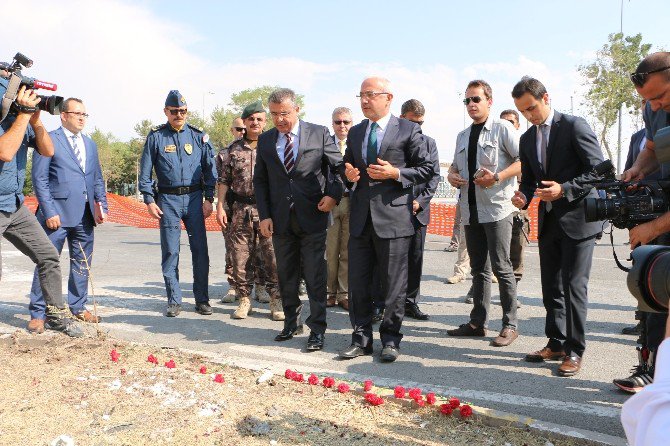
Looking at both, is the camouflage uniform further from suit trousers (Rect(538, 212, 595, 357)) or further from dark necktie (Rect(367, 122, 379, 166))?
suit trousers (Rect(538, 212, 595, 357))

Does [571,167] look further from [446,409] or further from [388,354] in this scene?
[446,409]

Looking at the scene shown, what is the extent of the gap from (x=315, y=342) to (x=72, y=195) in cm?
305

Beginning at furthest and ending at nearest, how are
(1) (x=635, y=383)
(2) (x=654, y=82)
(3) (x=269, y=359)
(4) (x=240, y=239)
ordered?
1. (4) (x=240, y=239)
2. (3) (x=269, y=359)
3. (1) (x=635, y=383)
4. (2) (x=654, y=82)

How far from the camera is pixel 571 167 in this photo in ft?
15.6

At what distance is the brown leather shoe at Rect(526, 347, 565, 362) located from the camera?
497 cm

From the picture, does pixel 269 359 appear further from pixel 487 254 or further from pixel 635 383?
pixel 635 383

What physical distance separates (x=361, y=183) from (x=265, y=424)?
2369 mm

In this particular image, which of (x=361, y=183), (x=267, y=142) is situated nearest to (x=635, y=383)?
(x=361, y=183)

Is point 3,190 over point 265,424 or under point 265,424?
over

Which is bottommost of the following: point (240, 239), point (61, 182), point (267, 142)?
point (240, 239)

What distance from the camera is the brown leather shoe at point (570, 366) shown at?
4586mm

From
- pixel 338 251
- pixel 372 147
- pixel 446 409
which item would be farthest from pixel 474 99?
pixel 446 409

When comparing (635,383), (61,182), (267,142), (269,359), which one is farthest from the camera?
(61,182)

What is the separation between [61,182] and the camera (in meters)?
6.36
